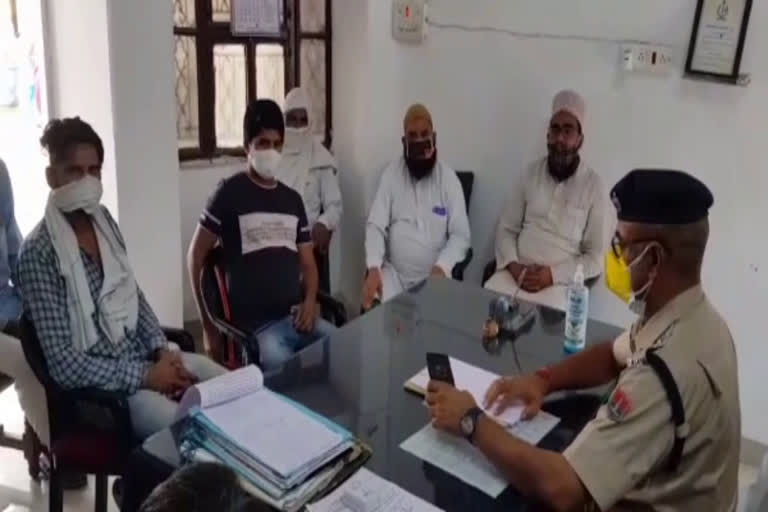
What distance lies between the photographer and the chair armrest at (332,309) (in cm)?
289

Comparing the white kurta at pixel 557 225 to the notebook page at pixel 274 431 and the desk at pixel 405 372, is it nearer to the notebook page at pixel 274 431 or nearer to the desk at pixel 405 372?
the desk at pixel 405 372

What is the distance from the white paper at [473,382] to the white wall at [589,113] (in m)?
1.66

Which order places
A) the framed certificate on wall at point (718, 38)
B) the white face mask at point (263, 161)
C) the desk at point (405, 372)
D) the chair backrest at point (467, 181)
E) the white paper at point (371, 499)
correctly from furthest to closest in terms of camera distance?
the chair backrest at point (467, 181), the framed certificate on wall at point (718, 38), the white face mask at point (263, 161), the desk at point (405, 372), the white paper at point (371, 499)

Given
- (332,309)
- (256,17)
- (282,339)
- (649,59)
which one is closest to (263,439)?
(282,339)

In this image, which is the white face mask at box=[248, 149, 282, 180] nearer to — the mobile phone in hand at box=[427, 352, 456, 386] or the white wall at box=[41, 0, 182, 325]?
the white wall at box=[41, 0, 182, 325]

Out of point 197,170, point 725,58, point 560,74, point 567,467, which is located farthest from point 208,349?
point 725,58

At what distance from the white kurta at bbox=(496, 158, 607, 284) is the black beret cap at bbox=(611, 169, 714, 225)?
1.78 m

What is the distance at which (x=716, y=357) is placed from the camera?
142 centimetres

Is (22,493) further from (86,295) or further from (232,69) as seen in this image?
(232,69)

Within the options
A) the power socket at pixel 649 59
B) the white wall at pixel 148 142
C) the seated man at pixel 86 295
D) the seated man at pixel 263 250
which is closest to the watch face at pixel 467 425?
the seated man at pixel 86 295

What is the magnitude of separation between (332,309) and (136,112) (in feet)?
3.45

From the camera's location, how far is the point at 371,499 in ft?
4.48

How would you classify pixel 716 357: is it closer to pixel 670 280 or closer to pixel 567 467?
pixel 670 280

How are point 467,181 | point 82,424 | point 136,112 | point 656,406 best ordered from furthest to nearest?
point 467,181
point 136,112
point 82,424
point 656,406
